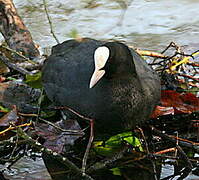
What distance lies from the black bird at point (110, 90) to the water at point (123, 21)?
6.35 ft

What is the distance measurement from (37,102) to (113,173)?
77 cm

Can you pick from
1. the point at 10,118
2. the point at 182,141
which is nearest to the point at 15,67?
the point at 10,118

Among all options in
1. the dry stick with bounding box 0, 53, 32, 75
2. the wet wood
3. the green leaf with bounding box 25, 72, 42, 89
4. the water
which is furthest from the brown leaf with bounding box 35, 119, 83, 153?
the water

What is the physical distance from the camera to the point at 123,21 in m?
5.79

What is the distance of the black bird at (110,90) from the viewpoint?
9.41 feet

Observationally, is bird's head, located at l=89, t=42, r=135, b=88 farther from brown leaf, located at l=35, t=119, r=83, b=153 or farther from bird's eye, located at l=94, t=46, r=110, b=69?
brown leaf, located at l=35, t=119, r=83, b=153

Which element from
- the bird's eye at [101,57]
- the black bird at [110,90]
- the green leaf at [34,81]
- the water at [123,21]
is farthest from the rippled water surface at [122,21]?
the bird's eye at [101,57]

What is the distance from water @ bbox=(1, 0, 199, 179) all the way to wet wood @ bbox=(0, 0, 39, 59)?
32.2 inches

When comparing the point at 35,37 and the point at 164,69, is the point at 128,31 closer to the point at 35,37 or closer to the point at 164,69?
the point at 35,37

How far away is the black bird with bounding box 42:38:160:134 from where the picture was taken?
2867 mm

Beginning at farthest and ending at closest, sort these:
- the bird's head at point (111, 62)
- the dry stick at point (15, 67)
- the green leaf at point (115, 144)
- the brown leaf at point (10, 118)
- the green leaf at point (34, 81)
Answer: the dry stick at point (15, 67)
the green leaf at point (34, 81)
the brown leaf at point (10, 118)
the green leaf at point (115, 144)
the bird's head at point (111, 62)

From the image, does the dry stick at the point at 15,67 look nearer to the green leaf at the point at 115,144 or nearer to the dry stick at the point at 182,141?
the green leaf at the point at 115,144

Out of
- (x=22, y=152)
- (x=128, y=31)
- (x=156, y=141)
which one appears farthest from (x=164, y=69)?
A: (x=128, y=31)

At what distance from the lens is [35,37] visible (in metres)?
5.41
